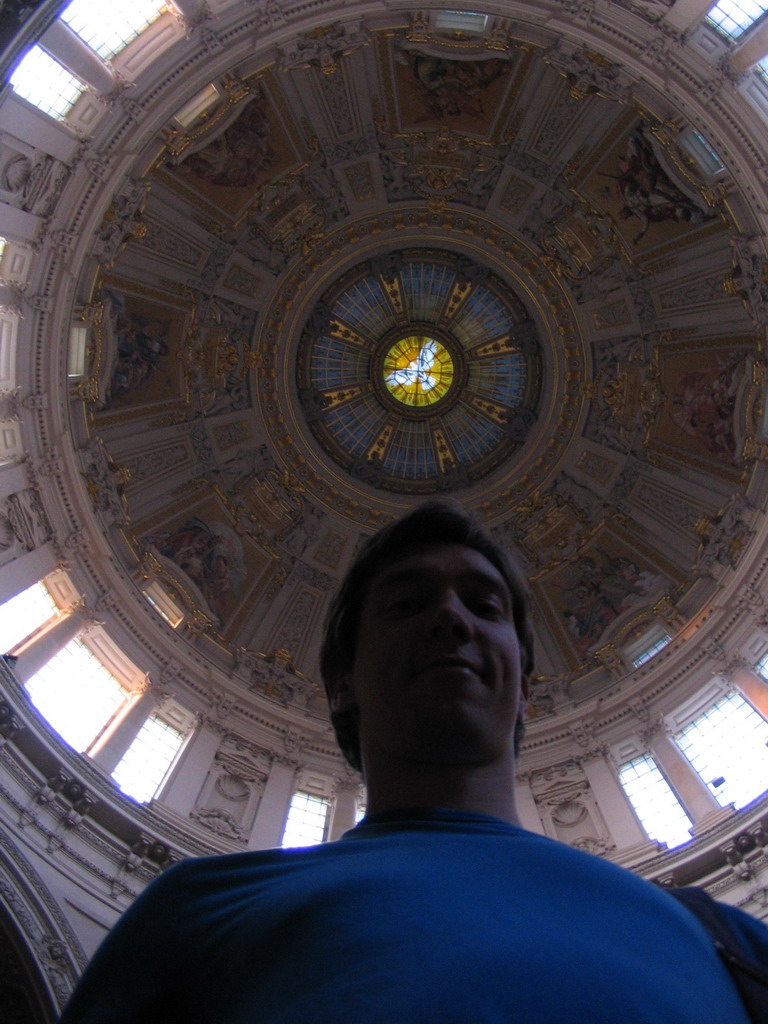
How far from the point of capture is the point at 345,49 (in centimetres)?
1753

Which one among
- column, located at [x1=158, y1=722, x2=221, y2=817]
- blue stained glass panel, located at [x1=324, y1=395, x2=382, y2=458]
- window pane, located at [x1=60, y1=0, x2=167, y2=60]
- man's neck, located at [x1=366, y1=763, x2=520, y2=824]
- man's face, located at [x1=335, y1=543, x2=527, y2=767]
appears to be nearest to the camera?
man's neck, located at [x1=366, y1=763, x2=520, y2=824]

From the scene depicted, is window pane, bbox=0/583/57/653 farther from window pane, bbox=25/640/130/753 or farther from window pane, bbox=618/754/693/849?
window pane, bbox=618/754/693/849

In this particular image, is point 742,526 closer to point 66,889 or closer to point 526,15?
point 526,15

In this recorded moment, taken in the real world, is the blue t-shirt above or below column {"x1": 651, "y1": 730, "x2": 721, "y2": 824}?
below

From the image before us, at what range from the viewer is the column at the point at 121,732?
47.3 feet

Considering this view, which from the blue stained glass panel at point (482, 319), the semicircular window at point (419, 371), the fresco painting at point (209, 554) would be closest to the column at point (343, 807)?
the fresco painting at point (209, 554)

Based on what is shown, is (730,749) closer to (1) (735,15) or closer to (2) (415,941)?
(1) (735,15)

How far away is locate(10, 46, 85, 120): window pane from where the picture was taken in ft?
44.0

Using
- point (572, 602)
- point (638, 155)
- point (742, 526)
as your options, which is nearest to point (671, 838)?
point (742, 526)

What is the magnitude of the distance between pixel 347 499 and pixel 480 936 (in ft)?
86.2

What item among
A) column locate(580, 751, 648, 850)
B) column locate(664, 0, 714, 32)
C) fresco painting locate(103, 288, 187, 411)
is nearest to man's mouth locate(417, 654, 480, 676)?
column locate(580, 751, 648, 850)

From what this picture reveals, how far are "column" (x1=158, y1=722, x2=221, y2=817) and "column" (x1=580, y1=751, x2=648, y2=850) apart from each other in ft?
28.7

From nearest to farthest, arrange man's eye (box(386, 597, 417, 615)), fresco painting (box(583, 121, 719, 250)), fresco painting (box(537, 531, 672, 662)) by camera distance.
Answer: man's eye (box(386, 597, 417, 615)) → fresco painting (box(583, 121, 719, 250)) → fresco painting (box(537, 531, 672, 662))

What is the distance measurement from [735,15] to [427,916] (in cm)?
1810
